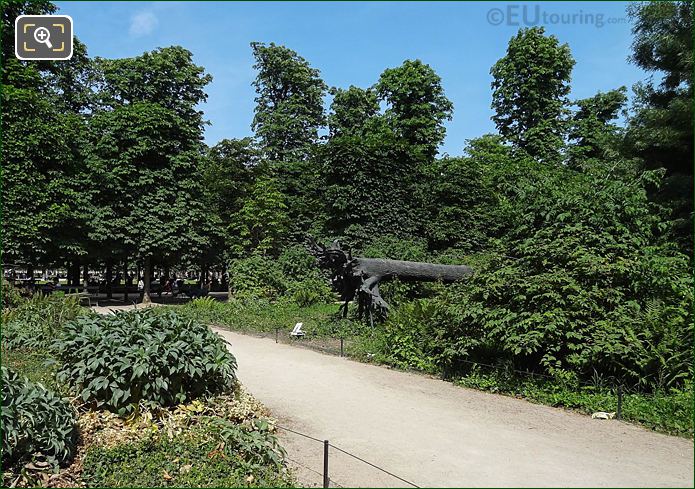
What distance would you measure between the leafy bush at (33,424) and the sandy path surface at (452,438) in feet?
7.97

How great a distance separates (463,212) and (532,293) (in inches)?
763

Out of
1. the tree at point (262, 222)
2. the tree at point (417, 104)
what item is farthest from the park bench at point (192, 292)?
the tree at point (417, 104)

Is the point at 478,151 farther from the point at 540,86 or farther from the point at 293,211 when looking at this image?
the point at 293,211

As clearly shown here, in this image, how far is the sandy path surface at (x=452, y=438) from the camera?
5.45 metres

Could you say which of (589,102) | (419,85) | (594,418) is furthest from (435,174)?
(594,418)

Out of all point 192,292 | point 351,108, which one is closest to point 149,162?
point 192,292

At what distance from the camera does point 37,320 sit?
11828mm

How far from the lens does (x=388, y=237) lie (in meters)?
27.3

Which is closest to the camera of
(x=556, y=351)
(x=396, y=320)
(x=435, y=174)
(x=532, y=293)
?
(x=556, y=351)

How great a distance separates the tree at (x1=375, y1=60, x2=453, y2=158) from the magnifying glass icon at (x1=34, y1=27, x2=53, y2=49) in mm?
30445

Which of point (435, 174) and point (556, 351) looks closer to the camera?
point (556, 351)

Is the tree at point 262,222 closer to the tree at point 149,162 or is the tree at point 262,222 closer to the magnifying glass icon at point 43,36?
the tree at point 149,162

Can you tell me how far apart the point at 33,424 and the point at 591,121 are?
116 feet

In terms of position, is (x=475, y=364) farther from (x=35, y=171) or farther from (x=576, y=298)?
(x=35, y=171)
